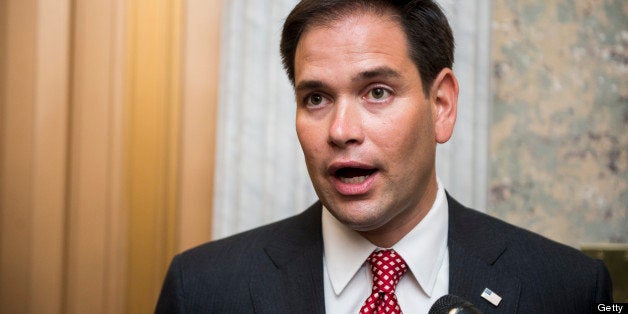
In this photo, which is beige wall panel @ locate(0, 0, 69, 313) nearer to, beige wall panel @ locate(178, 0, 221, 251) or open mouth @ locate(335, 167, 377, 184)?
beige wall panel @ locate(178, 0, 221, 251)

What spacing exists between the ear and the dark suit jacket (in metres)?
0.26

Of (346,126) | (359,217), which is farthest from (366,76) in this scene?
(359,217)

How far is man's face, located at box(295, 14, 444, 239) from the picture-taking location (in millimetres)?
1529

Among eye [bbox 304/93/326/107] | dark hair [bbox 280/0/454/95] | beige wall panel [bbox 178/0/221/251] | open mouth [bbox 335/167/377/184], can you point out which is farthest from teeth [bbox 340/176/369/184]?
beige wall panel [bbox 178/0/221/251]

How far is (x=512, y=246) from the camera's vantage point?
179cm

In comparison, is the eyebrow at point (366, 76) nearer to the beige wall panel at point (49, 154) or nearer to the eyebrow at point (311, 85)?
the eyebrow at point (311, 85)

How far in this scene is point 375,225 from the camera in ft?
5.12

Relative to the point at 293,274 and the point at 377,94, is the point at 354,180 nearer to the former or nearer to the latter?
the point at 377,94

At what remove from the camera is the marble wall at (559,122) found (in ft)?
8.32

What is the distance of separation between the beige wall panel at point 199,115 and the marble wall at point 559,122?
3.63ft

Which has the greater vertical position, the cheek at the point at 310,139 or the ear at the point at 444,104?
the ear at the point at 444,104

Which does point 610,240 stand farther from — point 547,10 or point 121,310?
point 121,310

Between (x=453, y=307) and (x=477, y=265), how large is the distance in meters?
0.66

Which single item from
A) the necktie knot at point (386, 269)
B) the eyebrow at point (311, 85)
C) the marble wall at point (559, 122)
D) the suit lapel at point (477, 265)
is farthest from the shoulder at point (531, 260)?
the marble wall at point (559, 122)
